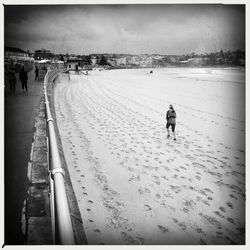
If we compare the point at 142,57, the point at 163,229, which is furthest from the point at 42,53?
the point at 163,229

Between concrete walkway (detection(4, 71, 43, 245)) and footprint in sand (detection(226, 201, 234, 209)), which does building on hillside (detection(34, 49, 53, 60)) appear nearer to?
concrete walkway (detection(4, 71, 43, 245))

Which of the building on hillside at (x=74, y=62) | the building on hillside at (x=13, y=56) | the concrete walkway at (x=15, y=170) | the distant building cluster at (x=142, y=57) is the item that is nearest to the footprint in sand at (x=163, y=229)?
the concrete walkway at (x=15, y=170)

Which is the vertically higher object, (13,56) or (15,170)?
(13,56)

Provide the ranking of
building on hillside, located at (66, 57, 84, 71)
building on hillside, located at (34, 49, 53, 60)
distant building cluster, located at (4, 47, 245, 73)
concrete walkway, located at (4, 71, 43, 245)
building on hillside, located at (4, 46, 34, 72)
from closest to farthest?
concrete walkway, located at (4, 71, 43, 245) < building on hillside, located at (4, 46, 34, 72) < distant building cluster, located at (4, 47, 245, 73) < building on hillside, located at (34, 49, 53, 60) < building on hillside, located at (66, 57, 84, 71)

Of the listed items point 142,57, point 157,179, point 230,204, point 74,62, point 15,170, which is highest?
point 74,62

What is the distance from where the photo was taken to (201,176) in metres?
5.17

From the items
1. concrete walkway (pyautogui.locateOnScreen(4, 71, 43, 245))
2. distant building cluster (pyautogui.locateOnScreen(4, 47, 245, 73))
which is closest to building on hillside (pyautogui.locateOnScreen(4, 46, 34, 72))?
distant building cluster (pyautogui.locateOnScreen(4, 47, 245, 73))

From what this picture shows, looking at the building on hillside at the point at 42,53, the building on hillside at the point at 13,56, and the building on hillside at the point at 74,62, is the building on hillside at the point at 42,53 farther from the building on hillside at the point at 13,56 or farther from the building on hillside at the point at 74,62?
the building on hillside at the point at 74,62

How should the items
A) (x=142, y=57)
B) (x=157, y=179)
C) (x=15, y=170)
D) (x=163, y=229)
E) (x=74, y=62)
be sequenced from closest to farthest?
(x=15, y=170), (x=163, y=229), (x=157, y=179), (x=142, y=57), (x=74, y=62)

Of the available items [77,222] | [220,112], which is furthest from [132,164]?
[220,112]

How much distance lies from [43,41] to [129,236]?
4.29m

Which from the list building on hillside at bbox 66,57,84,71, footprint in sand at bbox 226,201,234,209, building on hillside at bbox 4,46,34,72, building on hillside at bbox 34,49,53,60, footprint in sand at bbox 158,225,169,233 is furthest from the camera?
building on hillside at bbox 66,57,84,71

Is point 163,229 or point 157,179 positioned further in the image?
point 157,179

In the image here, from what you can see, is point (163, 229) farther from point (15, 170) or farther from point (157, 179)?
point (15, 170)
